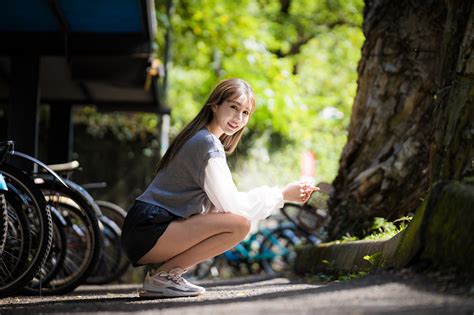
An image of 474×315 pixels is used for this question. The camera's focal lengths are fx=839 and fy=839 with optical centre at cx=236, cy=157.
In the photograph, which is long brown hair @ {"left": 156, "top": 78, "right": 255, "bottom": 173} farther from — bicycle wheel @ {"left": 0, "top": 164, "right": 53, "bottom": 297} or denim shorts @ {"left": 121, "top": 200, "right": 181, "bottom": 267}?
bicycle wheel @ {"left": 0, "top": 164, "right": 53, "bottom": 297}

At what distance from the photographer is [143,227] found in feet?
16.4

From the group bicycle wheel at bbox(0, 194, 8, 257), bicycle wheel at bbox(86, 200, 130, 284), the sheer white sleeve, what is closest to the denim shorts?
the sheer white sleeve

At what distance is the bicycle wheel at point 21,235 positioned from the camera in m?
5.39

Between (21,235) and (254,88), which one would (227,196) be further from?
(254,88)

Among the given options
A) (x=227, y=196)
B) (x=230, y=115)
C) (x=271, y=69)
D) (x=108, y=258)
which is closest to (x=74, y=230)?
(x=230, y=115)

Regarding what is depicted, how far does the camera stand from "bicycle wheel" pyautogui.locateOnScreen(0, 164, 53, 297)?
5.39 metres

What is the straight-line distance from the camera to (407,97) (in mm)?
7332

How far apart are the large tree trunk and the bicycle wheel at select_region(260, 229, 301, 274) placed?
6146mm

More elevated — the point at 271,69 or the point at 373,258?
the point at 271,69

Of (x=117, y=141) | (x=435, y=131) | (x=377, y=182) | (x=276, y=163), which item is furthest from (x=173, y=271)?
(x=276, y=163)

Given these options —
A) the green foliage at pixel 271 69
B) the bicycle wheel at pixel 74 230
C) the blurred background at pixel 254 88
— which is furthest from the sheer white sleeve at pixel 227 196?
the green foliage at pixel 271 69

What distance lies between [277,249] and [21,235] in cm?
943

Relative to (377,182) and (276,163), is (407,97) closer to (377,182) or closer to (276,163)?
(377,182)

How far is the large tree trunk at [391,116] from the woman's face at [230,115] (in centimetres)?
212
